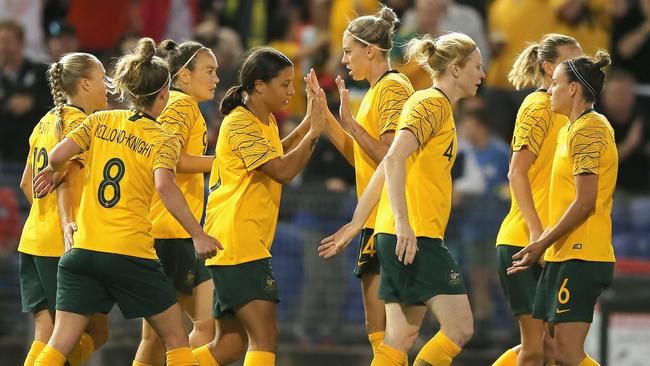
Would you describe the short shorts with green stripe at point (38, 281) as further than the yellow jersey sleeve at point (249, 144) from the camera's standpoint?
Yes

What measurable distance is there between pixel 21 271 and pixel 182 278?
1009 mm

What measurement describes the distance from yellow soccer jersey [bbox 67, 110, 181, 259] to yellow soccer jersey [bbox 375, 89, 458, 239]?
1.33 m

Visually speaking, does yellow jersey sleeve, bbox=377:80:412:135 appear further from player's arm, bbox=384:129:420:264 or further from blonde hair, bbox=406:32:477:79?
player's arm, bbox=384:129:420:264

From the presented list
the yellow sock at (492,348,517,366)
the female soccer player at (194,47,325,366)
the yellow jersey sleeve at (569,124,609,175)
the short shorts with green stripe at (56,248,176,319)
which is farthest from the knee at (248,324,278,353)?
the yellow jersey sleeve at (569,124,609,175)

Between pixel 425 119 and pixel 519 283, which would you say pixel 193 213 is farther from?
pixel 519 283

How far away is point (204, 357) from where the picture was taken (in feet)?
27.0

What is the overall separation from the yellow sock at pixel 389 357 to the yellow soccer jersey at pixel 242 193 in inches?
34.2

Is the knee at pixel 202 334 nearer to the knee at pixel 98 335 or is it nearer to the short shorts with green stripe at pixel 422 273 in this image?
the knee at pixel 98 335

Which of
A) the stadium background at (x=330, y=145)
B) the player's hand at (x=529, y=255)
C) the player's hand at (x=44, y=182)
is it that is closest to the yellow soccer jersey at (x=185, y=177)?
the player's hand at (x=44, y=182)

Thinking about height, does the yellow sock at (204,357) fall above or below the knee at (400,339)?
below

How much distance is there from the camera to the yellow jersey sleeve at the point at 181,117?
8.38 metres

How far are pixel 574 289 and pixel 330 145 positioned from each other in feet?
16.4

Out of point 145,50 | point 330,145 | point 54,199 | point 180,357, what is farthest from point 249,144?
point 330,145

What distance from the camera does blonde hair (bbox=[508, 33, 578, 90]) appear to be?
843 cm
